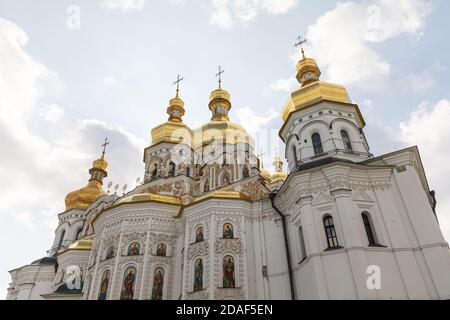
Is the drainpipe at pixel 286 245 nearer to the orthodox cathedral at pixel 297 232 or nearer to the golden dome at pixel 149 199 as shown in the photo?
the orthodox cathedral at pixel 297 232

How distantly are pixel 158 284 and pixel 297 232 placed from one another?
6.92 m

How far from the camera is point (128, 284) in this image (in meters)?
15.8

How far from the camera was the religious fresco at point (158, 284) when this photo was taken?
51.9ft

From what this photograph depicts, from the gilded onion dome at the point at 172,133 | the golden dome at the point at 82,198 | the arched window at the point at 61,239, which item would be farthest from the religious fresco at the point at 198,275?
the arched window at the point at 61,239

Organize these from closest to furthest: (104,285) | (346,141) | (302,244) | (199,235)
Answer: (302,244) < (104,285) < (199,235) < (346,141)

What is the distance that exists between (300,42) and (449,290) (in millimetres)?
17768

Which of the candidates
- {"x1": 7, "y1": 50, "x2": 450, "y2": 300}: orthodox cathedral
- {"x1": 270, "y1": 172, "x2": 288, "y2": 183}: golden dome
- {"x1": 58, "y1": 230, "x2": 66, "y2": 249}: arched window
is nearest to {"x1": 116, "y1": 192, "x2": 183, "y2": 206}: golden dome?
{"x1": 7, "y1": 50, "x2": 450, "y2": 300}: orthodox cathedral

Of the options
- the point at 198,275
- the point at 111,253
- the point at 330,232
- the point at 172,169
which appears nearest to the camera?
the point at 330,232

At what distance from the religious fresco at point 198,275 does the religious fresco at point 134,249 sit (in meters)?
3.14

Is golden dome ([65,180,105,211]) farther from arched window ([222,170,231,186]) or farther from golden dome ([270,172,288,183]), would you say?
golden dome ([270,172,288,183])

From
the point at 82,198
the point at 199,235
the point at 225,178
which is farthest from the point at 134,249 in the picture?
the point at 82,198

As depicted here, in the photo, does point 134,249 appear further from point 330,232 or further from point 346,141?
point 346,141

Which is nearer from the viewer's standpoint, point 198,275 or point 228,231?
point 198,275

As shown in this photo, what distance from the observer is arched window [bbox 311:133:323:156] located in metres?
17.5
